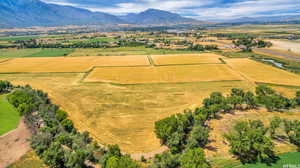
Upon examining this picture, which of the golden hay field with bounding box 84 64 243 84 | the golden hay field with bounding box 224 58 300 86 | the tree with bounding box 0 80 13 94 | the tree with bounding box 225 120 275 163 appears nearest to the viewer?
the tree with bounding box 225 120 275 163

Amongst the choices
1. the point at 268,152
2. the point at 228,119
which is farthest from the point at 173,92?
the point at 268,152

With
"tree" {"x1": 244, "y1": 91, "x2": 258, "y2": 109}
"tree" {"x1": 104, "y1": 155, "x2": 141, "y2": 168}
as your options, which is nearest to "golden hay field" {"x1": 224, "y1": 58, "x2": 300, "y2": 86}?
"tree" {"x1": 244, "y1": 91, "x2": 258, "y2": 109}

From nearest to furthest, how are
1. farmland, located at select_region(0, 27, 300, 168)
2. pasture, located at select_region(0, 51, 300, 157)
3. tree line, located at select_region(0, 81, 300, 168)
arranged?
tree line, located at select_region(0, 81, 300, 168) → farmland, located at select_region(0, 27, 300, 168) → pasture, located at select_region(0, 51, 300, 157)

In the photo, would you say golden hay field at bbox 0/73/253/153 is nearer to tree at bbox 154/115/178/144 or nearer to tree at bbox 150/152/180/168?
tree at bbox 154/115/178/144

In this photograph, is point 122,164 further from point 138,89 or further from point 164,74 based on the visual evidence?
point 164,74

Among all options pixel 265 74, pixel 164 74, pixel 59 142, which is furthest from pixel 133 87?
pixel 265 74

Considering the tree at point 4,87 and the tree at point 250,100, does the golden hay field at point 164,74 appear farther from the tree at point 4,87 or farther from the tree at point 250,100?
the tree at point 4,87

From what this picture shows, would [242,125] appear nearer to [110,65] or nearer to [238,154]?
[238,154]
